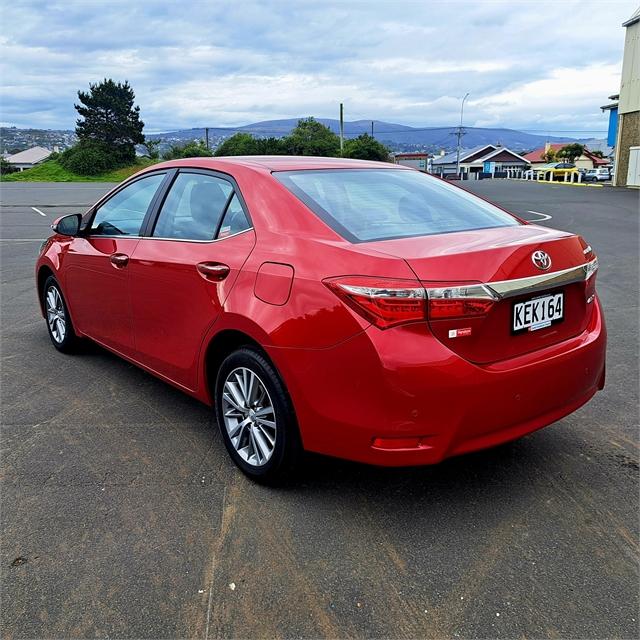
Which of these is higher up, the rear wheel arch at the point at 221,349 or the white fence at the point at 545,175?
the rear wheel arch at the point at 221,349

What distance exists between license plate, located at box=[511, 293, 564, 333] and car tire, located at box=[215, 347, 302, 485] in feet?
3.64

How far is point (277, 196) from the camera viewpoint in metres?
3.27

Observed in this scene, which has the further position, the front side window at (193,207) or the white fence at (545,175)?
the white fence at (545,175)

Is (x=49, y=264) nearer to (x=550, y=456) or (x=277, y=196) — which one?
(x=277, y=196)

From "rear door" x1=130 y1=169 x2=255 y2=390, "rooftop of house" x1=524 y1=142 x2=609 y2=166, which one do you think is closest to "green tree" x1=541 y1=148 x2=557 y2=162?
"rooftop of house" x1=524 y1=142 x2=609 y2=166

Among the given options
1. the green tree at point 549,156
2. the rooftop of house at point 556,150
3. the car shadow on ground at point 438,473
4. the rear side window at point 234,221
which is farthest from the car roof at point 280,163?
the green tree at point 549,156

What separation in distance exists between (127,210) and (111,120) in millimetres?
61819

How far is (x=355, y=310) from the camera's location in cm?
265

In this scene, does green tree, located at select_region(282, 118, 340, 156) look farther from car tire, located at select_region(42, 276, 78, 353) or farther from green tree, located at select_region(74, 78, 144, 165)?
car tire, located at select_region(42, 276, 78, 353)

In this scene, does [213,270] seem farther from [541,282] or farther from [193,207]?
[541,282]

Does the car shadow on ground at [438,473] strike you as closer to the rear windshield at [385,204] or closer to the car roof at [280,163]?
Result: the rear windshield at [385,204]

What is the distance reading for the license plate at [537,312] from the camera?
9.18 feet

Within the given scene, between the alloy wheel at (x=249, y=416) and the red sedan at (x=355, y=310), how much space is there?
0.01 m

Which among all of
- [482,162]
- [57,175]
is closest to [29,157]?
[57,175]
